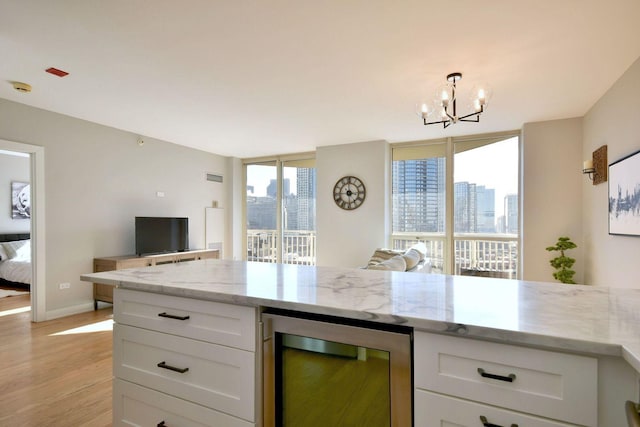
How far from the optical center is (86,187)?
4449 mm

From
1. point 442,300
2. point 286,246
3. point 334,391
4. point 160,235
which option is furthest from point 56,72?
point 286,246

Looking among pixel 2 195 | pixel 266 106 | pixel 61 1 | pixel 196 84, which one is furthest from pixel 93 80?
pixel 2 195

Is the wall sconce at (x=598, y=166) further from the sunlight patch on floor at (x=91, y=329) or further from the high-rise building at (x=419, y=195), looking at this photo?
the sunlight patch on floor at (x=91, y=329)

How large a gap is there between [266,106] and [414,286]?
316 centimetres

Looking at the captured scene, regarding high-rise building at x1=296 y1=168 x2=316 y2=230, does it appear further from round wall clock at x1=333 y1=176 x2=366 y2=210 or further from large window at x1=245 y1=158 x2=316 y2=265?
round wall clock at x1=333 y1=176 x2=366 y2=210

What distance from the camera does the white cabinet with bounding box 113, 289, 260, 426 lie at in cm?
123

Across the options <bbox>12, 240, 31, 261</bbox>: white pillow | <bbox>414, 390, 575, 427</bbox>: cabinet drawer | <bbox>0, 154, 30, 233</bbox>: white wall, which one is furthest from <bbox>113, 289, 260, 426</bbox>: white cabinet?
<bbox>0, 154, 30, 233</bbox>: white wall

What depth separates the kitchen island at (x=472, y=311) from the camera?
2.59ft

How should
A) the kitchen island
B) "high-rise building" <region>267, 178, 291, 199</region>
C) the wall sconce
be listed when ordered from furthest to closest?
"high-rise building" <region>267, 178, 291, 199</region> → the wall sconce → the kitchen island

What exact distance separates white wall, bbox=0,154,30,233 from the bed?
180mm

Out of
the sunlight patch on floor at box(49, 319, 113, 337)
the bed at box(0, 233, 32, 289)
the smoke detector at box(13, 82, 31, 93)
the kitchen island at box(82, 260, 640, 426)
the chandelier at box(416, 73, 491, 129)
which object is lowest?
the sunlight patch on floor at box(49, 319, 113, 337)

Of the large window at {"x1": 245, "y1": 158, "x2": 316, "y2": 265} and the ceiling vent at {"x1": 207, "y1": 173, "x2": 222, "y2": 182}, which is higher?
the ceiling vent at {"x1": 207, "y1": 173, "x2": 222, "y2": 182}

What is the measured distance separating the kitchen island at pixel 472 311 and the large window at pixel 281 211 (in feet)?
16.3

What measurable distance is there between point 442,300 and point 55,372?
3.15 meters
